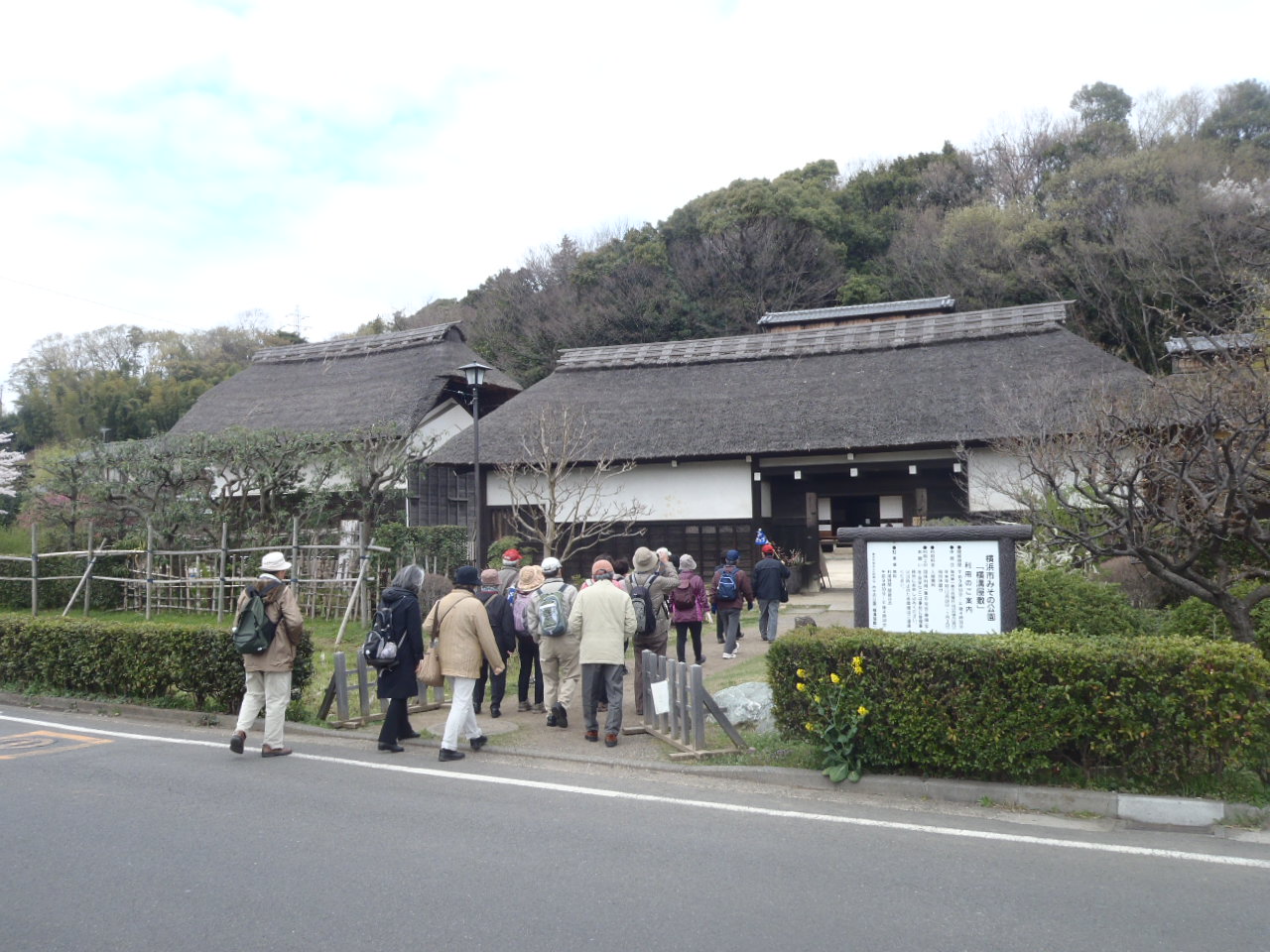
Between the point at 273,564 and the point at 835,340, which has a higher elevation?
the point at 835,340

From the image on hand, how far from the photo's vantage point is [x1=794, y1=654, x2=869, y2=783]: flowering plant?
6.41m

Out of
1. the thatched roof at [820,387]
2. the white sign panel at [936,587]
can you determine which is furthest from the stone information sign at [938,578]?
the thatched roof at [820,387]

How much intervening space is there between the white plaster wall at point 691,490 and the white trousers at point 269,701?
12998 mm

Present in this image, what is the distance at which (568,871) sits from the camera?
15.5 ft

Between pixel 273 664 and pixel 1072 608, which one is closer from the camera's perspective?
pixel 273 664

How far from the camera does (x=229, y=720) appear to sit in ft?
30.0

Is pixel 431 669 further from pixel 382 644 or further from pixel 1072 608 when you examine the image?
pixel 1072 608

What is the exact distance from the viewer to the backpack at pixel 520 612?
29.2 feet

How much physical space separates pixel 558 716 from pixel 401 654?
1671mm

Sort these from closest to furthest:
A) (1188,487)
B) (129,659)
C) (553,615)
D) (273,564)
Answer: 1. (273,564)
2. (553,615)
3. (1188,487)
4. (129,659)

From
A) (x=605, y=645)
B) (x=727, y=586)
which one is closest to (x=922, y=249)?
(x=727, y=586)

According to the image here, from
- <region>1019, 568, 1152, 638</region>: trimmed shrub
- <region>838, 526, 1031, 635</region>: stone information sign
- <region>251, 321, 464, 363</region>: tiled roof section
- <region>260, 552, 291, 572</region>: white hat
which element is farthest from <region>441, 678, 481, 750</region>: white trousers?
<region>251, 321, 464, 363</region>: tiled roof section

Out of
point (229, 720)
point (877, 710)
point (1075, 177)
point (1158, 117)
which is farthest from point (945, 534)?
point (1158, 117)

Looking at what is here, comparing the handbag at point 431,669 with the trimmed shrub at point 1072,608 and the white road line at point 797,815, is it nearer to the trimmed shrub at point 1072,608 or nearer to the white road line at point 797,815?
the white road line at point 797,815
